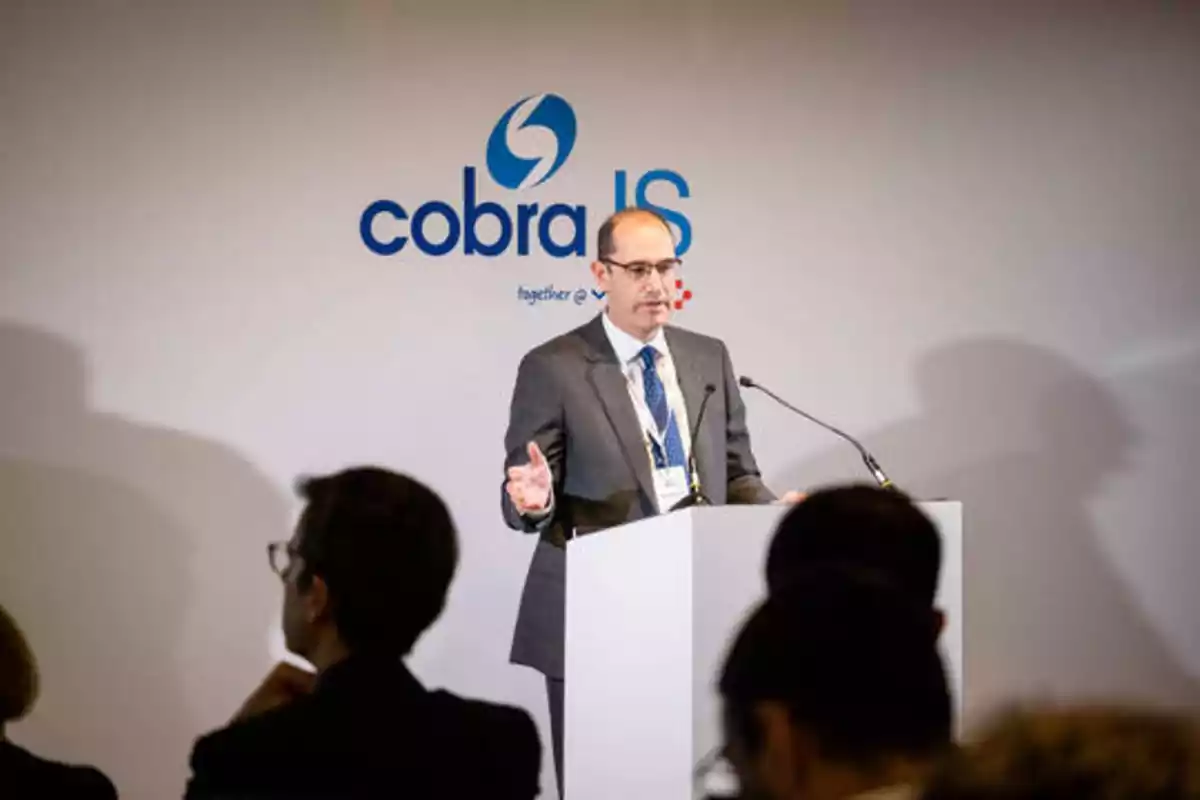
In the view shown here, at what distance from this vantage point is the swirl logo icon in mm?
5570

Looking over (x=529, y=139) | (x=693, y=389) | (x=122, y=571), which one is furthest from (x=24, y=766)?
(x=529, y=139)

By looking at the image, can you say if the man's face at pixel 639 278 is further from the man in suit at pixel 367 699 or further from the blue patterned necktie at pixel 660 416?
the man in suit at pixel 367 699

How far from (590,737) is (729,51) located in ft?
9.09

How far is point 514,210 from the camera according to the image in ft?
18.3

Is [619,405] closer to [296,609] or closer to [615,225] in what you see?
[615,225]

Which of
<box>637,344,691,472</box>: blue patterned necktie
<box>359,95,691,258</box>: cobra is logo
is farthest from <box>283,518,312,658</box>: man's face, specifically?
<box>359,95,691,258</box>: cobra is logo

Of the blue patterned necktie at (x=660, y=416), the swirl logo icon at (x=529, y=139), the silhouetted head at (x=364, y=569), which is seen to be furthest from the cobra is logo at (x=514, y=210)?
the silhouetted head at (x=364, y=569)

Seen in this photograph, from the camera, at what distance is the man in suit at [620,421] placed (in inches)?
178

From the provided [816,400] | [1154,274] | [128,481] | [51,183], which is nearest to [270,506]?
[128,481]

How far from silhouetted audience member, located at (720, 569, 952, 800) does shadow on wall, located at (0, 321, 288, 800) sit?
13.0 feet

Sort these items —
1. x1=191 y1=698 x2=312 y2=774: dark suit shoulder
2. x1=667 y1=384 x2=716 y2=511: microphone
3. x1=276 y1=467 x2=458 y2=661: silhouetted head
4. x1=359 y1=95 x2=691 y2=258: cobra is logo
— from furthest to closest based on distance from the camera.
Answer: x1=359 y1=95 x2=691 y2=258: cobra is logo < x1=667 y1=384 x2=716 y2=511: microphone < x1=276 y1=467 x2=458 y2=661: silhouetted head < x1=191 y1=698 x2=312 y2=774: dark suit shoulder

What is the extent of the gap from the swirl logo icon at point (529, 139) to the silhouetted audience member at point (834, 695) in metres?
4.06

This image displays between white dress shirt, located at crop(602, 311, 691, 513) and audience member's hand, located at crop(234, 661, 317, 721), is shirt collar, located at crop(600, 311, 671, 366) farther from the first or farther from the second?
audience member's hand, located at crop(234, 661, 317, 721)

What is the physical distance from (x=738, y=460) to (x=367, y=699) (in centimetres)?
267
